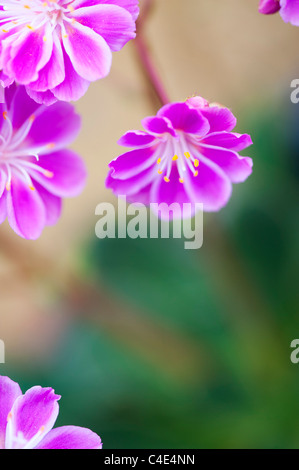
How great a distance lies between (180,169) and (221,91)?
723 millimetres

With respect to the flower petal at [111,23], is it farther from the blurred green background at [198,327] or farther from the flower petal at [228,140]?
the blurred green background at [198,327]

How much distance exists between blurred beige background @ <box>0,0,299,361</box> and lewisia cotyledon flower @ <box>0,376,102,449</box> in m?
0.63

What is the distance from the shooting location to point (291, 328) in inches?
38.8

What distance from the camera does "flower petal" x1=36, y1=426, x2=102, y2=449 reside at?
1.87 feet

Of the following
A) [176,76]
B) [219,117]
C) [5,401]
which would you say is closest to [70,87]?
[219,117]

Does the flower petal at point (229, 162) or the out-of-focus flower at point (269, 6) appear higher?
the out-of-focus flower at point (269, 6)

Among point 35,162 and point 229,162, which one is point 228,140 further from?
point 35,162

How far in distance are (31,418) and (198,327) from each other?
0.48 meters

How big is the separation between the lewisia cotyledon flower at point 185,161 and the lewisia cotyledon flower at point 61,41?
0.07 meters

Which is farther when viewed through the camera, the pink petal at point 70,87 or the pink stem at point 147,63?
the pink stem at point 147,63

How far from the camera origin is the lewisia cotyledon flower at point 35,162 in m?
0.58

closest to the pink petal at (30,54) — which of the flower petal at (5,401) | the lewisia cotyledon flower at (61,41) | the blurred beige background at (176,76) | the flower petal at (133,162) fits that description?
the lewisia cotyledon flower at (61,41)

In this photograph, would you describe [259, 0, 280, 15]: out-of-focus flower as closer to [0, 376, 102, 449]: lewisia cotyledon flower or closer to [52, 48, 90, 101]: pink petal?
[52, 48, 90, 101]: pink petal

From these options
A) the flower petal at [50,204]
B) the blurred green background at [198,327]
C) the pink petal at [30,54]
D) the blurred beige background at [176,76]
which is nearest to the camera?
the pink petal at [30,54]
